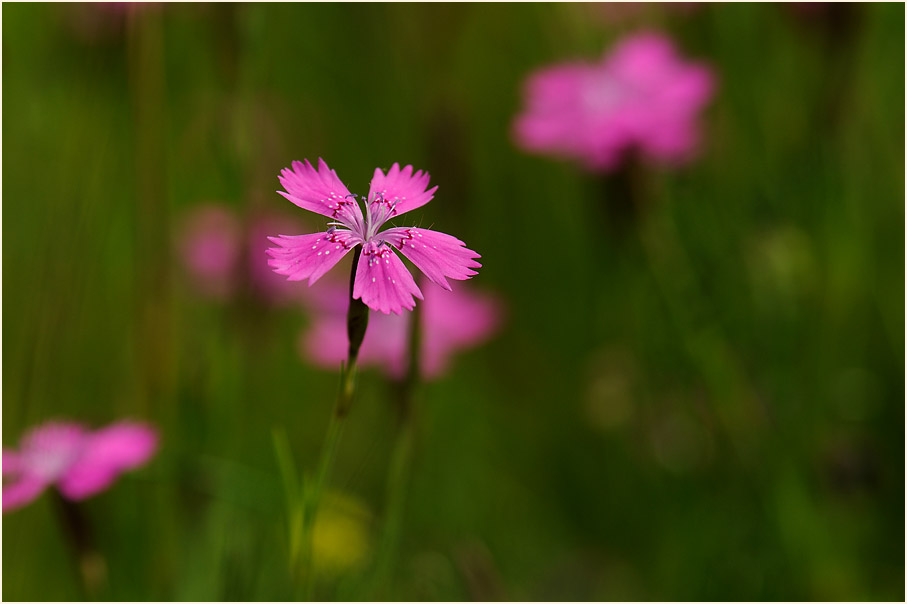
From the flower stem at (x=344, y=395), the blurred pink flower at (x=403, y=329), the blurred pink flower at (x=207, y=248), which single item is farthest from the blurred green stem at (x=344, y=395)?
the blurred pink flower at (x=207, y=248)

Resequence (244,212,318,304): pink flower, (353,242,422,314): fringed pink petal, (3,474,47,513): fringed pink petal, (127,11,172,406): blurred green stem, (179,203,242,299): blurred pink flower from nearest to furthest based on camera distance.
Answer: (353,242,422,314): fringed pink petal → (3,474,47,513): fringed pink petal → (127,11,172,406): blurred green stem → (244,212,318,304): pink flower → (179,203,242,299): blurred pink flower

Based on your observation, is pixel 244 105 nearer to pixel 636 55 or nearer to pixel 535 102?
pixel 535 102

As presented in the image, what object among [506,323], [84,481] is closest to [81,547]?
[84,481]

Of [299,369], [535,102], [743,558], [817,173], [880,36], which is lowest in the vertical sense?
[743,558]

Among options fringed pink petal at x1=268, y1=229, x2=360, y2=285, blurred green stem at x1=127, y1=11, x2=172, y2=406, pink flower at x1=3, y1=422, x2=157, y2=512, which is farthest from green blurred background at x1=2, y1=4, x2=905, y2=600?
fringed pink petal at x1=268, y1=229, x2=360, y2=285

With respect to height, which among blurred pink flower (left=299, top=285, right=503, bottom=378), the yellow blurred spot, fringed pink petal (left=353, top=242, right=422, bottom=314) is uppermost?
fringed pink petal (left=353, top=242, right=422, bottom=314)

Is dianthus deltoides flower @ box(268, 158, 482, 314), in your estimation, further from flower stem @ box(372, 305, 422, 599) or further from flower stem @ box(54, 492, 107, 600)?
flower stem @ box(54, 492, 107, 600)

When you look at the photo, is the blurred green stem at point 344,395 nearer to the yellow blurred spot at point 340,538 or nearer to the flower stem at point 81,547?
the flower stem at point 81,547

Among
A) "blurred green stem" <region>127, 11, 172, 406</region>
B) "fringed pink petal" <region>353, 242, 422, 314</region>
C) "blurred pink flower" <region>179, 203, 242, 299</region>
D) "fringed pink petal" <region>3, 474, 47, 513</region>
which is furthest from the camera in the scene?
"blurred pink flower" <region>179, 203, 242, 299</region>

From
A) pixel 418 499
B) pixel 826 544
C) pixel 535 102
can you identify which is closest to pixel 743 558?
pixel 826 544
